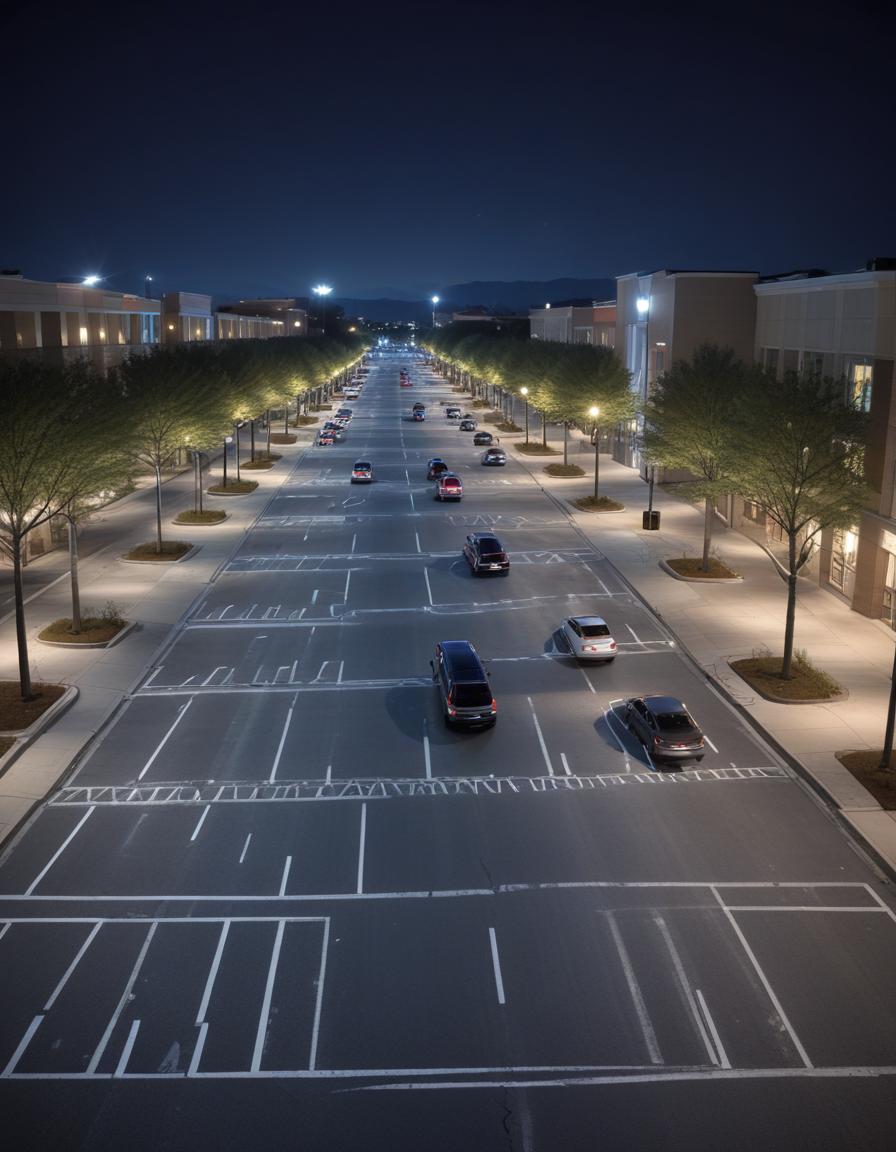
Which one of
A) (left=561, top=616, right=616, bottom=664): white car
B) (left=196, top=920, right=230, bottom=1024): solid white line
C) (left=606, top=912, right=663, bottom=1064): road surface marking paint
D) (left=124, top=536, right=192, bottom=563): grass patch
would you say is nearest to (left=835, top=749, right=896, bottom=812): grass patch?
(left=606, top=912, right=663, bottom=1064): road surface marking paint

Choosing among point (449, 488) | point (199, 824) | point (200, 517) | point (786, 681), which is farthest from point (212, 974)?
point (449, 488)

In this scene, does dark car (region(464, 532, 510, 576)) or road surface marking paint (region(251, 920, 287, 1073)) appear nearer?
road surface marking paint (region(251, 920, 287, 1073))

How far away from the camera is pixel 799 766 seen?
2442 centimetres

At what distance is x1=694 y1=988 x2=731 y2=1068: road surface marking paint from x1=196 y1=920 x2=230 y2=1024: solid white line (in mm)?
7307

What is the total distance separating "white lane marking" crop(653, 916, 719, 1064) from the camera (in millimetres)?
14780

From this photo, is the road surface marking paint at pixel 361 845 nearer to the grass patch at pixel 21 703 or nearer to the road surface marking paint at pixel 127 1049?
the road surface marking paint at pixel 127 1049

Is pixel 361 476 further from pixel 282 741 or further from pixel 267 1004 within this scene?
pixel 267 1004

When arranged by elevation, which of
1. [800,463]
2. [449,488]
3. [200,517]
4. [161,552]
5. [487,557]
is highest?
[800,463]

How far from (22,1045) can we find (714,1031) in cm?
976

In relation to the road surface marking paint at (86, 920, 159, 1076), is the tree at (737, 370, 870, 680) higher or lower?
higher

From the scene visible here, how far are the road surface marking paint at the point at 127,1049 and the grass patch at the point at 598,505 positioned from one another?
1801 inches

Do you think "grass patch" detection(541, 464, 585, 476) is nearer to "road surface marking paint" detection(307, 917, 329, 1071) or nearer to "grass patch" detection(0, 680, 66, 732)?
"grass patch" detection(0, 680, 66, 732)

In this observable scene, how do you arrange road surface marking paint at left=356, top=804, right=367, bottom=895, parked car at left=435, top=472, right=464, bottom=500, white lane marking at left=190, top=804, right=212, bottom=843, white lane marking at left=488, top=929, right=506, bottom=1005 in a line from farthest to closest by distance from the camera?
parked car at left=435, top=472, right=464, bottom=500, white lane marking at left=190, top=804, right=212, bottom=843, road surface marking paint at left=356, top=804, right=367, bottom=895, white lane marking at left=488, top=929, right=506, bottom=1005

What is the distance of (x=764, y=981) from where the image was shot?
16.3 metres
